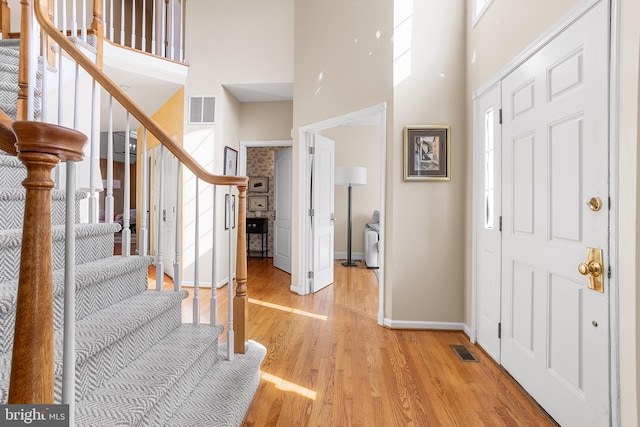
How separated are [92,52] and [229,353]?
304 cm

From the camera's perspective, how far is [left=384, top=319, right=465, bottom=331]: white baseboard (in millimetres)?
3066

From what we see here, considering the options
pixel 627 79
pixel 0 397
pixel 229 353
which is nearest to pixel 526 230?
pixel 627 79

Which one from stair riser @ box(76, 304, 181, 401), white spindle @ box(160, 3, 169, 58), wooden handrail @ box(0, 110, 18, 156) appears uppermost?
white spindle @ box(160, 3, 169, 58)

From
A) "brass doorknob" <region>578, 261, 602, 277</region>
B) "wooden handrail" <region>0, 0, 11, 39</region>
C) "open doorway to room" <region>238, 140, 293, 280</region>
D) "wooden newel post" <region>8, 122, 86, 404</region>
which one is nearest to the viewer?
"wooden newel post" <region>8, 122, 86, 404</region>

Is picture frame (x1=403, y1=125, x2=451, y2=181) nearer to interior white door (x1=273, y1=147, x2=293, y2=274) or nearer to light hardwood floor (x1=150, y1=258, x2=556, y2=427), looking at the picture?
light hardwood floor (x1=150, y1=258, x2=556, y2=427)

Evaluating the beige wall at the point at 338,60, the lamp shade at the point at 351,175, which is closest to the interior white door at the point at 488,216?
the beige wall at the point at 338,60

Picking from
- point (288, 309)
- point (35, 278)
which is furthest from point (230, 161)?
point (35, 278)

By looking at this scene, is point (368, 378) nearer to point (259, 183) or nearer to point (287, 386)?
point (287, 386)

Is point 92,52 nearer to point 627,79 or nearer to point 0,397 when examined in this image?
point 0,397

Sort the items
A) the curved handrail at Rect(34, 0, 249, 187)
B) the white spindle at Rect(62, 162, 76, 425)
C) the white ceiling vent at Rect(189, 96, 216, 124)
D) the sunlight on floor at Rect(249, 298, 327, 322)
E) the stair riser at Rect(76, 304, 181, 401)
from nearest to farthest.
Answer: the white spindle at Rect(62, 162, 76, 425) → the stair riser at Rect(76, 304, 181, 401) → the curved handrail at Rect(34, 0, 249, 187) → the sunlight on floor at Rect(249, 298, 327, 322) → the white ceiling vent at Rect(189, 96, 216, 124)

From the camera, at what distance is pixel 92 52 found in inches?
124

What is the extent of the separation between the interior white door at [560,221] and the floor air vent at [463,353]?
26 cm

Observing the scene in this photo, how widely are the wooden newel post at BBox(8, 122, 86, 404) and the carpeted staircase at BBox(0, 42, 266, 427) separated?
442 millimetres

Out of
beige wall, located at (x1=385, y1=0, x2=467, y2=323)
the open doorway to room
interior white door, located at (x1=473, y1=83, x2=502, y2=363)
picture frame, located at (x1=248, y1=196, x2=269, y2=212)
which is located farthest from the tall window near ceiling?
picture frame, located at (x1=248, y1=196, x2=269, y2=212)
